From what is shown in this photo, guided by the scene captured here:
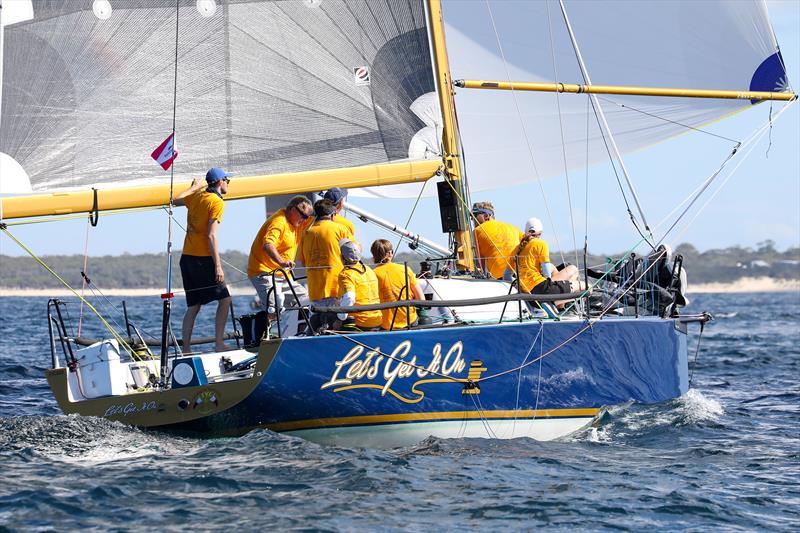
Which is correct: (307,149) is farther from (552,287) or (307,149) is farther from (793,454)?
(793,454)

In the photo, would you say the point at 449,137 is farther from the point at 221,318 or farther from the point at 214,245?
the point at 221,318

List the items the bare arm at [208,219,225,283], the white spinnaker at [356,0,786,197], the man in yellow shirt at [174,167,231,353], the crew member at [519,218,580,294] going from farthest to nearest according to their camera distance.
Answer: the white spinnaker at [356,0,786,197] < the crew member at [519,218,580,294] < the man in yellow shirt at [174,167,231,353] < the bare arm at [208,219,225,283]

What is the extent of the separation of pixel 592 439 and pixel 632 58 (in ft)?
20.2

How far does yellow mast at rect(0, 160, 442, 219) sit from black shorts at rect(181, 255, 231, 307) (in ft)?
2.16

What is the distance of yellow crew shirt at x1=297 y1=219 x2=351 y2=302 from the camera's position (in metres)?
9.84

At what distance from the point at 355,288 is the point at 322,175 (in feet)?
5.42

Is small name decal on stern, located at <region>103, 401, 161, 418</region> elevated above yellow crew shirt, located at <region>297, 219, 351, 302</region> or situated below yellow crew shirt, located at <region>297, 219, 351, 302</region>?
below

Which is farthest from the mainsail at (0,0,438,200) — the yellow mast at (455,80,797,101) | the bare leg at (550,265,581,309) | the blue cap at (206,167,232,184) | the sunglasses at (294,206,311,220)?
the bare leg at (550,265,581,309)

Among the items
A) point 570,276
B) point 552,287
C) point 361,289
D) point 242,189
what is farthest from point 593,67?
point 361,289

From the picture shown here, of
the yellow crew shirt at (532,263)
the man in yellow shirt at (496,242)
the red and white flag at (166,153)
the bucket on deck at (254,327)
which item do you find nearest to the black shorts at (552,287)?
the yellow crew shirt at (532,263)

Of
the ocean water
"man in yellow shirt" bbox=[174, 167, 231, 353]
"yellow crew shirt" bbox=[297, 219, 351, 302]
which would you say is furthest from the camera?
"man in yellow shirt" bbox=[174, 167, 231, 353]

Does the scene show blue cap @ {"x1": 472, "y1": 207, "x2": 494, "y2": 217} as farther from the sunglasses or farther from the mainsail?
the sunglasses

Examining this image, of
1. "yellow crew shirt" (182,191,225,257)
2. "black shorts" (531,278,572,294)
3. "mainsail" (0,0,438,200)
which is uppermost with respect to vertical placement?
"mainsail" (0,0,438,200)

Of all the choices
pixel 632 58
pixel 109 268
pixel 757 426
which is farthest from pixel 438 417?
pixel 109 268
